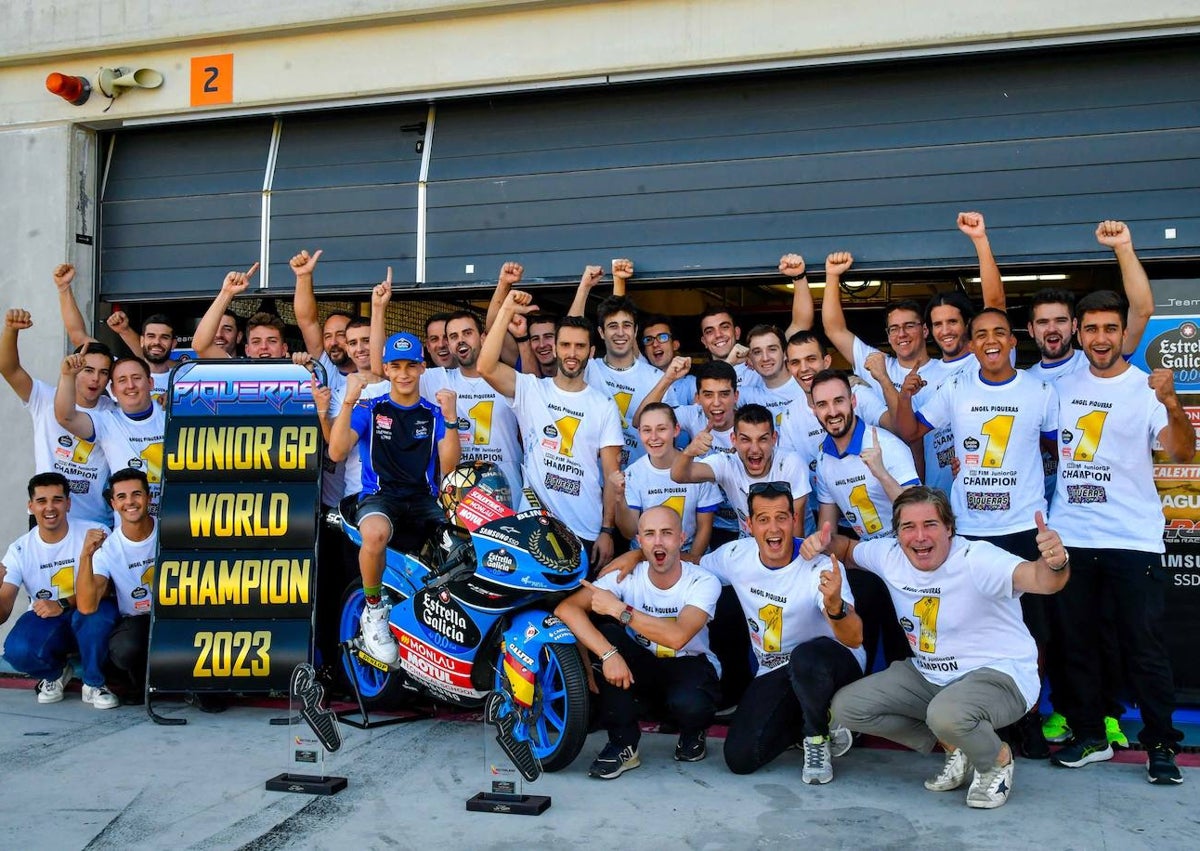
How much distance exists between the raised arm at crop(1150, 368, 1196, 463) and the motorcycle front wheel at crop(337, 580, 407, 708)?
3703mm

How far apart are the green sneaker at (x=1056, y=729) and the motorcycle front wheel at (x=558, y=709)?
2.14m

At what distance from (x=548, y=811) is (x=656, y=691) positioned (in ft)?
3.08

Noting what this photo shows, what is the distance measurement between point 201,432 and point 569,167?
9.01 feet

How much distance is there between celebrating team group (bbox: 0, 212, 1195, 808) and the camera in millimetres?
4551

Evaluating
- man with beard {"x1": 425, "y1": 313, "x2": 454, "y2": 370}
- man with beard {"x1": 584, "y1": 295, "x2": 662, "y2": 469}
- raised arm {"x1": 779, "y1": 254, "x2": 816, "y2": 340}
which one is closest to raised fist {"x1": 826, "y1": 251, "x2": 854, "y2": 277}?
raised arm {"x1": 779, "y1": 254, "x2": 816, "y2": 340}

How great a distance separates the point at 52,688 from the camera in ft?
20.2

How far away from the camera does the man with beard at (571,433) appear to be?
18.6 ft

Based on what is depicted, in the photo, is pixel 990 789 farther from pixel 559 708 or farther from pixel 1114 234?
pixel 1114 234

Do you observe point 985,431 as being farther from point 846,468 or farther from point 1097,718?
point 1097,718

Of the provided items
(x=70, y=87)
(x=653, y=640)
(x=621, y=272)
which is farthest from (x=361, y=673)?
(x=70, y=87)

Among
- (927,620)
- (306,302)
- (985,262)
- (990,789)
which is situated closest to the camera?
(990,789)

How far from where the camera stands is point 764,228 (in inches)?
256

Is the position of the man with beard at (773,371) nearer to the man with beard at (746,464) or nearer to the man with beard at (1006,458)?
the man with beard at (746,464)

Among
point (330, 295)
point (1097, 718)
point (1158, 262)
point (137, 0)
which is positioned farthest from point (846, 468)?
point (137, 0)
